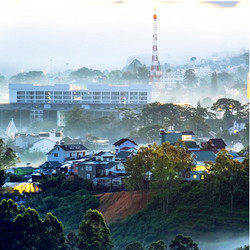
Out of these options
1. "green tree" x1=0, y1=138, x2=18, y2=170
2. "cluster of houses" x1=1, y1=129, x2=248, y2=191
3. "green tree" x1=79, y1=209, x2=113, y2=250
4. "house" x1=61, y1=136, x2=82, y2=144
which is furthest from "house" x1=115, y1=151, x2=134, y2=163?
"house" x1=61, y1=136, x2=82, y2=144

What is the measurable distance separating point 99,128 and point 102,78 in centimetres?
1187

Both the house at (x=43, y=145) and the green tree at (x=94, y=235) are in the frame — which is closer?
the green tree at (x=94, y=235)

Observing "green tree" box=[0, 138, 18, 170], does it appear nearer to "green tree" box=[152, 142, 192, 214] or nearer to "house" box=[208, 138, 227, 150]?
"house" box=[208, 138, 227, 150]

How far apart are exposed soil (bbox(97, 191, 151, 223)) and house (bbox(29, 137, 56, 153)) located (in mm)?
5670

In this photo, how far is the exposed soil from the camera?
793cm

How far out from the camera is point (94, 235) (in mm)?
6664

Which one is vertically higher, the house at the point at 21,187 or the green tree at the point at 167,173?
the green tree at the point at 167,173

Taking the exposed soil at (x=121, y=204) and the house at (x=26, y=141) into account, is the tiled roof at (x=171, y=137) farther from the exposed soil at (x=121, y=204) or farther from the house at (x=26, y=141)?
the house at (x=26, y=141)

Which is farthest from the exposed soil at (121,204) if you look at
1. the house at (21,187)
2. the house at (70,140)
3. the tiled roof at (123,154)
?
the house at (70,140)

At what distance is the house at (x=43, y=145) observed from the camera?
45.9 ft

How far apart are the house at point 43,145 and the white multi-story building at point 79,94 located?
26.8ft

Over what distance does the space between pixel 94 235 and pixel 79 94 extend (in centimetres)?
1621

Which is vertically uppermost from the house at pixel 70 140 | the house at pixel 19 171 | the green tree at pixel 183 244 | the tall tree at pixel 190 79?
the tall tree at pixel 190 79

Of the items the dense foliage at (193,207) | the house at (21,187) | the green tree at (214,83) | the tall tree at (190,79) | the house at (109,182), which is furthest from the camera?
the tall tree at (190,79)
